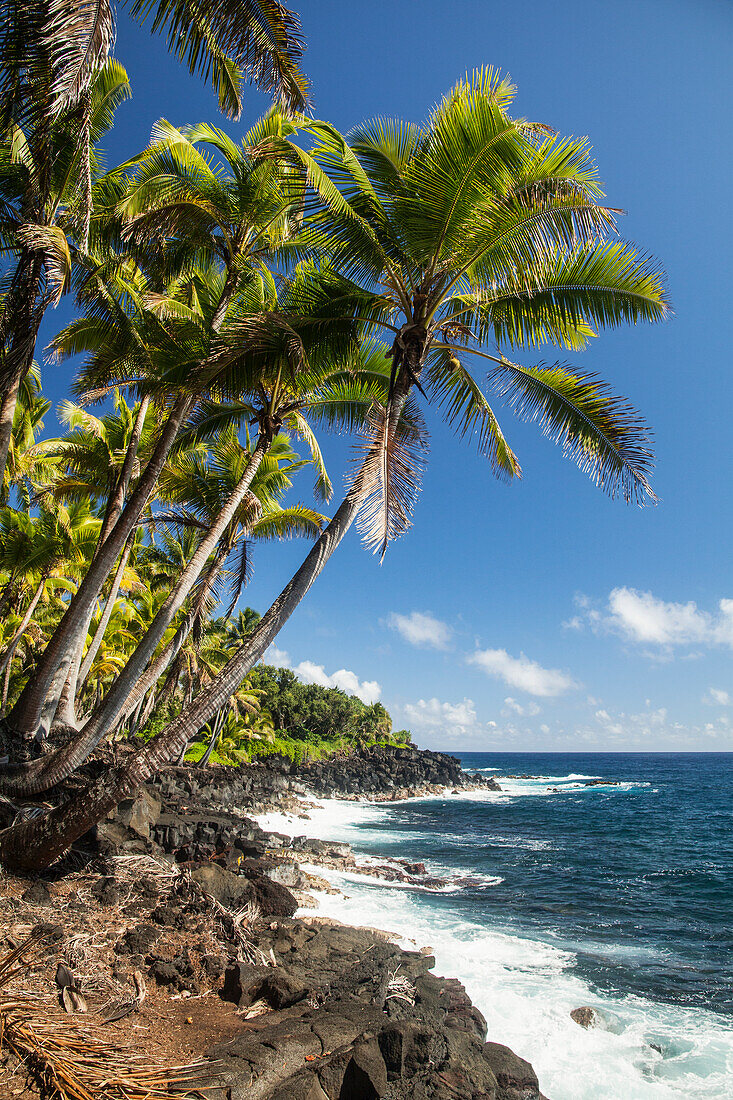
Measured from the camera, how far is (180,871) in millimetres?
7895

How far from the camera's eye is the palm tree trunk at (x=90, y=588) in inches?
337

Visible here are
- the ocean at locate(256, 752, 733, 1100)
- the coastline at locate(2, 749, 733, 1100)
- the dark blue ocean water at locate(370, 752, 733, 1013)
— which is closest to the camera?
the coastline at locate(2, 749, 733, 1100)

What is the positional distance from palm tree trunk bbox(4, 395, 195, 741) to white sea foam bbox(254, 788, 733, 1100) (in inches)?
248

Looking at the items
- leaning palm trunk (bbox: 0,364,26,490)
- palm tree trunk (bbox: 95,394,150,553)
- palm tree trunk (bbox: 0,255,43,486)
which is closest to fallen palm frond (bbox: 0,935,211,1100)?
leaning palm trunk (bbox: 0,364,26,490)

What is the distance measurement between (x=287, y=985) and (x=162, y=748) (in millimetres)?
2420

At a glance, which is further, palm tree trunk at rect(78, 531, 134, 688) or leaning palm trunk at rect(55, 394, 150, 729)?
palm tree trunk at rect(78, 531, 134, 688)

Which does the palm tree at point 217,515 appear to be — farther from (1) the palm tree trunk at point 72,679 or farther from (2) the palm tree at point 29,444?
(2) the palm tree at point 29,444

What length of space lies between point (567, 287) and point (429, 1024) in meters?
7.68

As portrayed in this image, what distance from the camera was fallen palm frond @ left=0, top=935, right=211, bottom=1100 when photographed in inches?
125

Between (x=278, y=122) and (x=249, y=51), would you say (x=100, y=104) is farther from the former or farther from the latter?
(x=249, y=51)

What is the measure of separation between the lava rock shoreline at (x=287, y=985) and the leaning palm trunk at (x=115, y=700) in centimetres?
107

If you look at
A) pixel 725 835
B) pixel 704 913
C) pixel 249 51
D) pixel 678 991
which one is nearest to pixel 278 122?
pixel 249 51

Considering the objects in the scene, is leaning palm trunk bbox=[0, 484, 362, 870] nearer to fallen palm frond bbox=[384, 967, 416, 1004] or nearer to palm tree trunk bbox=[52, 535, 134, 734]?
fallen palm frond bbox=[384, 967, 416, 1004]

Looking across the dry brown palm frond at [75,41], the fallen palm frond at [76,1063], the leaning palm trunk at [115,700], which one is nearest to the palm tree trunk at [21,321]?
the leaning palm trunk at [115,700]
